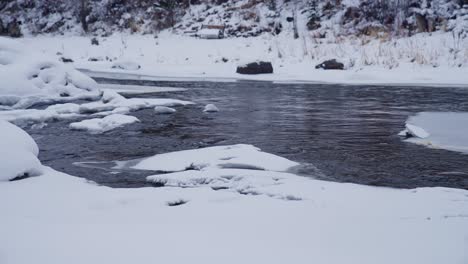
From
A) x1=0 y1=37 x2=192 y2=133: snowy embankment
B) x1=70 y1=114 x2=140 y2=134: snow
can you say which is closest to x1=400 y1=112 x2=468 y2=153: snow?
x1=70 y1=114 x2=140 y2=134: snow

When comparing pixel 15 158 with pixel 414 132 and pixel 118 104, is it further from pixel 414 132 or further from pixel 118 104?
pixel 118 104

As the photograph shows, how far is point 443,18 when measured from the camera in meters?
18.3

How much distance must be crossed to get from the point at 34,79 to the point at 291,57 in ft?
32.5

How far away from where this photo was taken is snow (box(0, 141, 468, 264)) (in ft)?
9.15

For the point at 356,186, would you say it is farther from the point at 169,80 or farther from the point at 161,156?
the point at 169,80

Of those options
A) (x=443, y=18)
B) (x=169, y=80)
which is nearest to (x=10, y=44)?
(x=169, y=80)

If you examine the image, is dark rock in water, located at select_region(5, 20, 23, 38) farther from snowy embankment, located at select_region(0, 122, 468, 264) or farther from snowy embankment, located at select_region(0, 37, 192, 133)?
snowy embankment, located at select_region(0, 122, 468, 264)

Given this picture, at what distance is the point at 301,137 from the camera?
6.43 meters

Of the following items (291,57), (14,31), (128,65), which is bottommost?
(128,65)

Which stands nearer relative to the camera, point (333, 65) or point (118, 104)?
point (118, 104)

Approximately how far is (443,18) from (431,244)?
17299 mm

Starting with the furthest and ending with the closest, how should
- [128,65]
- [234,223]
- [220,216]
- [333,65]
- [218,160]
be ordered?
[128,65]
[333,65]
[218,160]
[220,216]
[234,223]

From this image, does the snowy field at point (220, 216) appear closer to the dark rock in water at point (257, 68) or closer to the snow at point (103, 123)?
the snow at point (103, 123)

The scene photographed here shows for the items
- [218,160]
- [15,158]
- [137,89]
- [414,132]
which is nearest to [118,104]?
[137,89]
